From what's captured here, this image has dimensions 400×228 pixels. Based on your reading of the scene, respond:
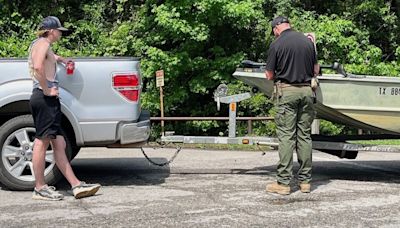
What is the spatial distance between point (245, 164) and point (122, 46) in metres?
8.96

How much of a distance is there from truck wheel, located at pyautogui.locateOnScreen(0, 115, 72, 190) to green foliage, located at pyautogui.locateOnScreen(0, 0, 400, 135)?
8.73m

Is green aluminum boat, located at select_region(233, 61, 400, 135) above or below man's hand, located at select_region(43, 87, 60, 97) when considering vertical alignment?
below

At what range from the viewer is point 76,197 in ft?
20.5

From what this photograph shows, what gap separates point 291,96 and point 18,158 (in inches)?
122

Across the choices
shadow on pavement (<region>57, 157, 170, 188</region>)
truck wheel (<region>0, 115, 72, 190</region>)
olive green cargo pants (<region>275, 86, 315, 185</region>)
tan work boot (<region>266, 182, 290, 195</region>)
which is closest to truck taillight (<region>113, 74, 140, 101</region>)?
truck wheel (<region>0, 115, 72, 190</region>)

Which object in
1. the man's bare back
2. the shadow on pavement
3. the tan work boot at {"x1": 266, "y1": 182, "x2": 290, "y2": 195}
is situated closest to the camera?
the man's bare back

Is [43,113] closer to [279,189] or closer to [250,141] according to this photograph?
[279,189]

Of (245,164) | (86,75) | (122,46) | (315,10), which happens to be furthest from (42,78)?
(315,10)

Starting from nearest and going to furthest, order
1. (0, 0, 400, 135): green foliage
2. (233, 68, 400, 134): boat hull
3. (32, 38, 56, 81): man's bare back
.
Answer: (32, 38, 56, 81): man's bare back < (233, 68, 400, 134): boat hull < (0, 0, 400, 135): green foliage

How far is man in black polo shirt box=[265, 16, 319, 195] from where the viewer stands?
6641 millimetres

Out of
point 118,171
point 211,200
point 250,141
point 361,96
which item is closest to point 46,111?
point 211,200

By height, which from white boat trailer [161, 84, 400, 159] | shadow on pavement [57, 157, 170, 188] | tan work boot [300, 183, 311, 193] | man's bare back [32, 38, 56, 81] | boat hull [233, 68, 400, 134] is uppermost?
man's bare back [32, 38, 56, 81]

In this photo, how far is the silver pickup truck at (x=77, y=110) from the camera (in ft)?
21.6

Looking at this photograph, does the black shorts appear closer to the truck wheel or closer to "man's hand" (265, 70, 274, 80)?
the truck wheel
